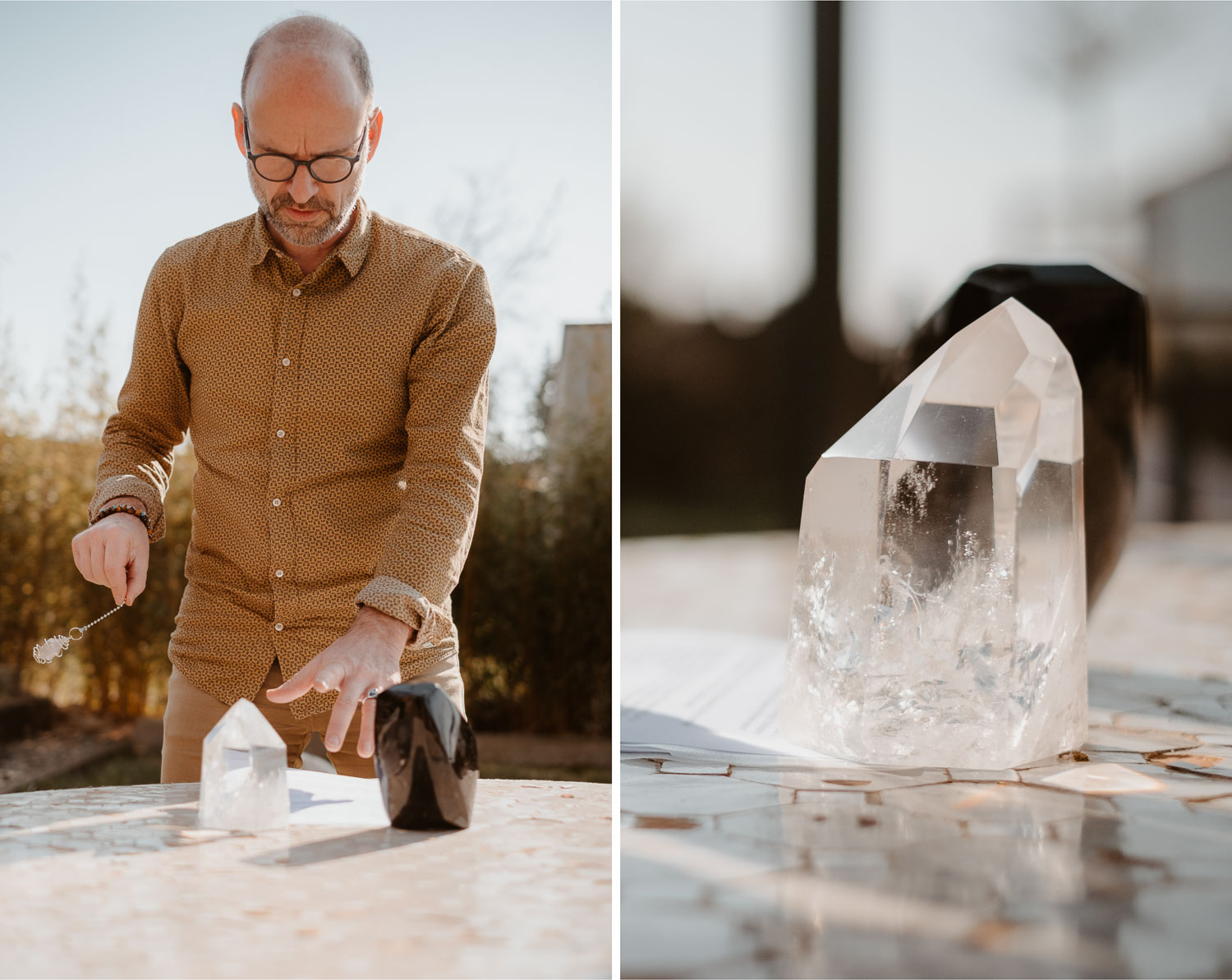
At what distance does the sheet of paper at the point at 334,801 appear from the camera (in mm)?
778

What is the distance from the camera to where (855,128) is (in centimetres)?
315

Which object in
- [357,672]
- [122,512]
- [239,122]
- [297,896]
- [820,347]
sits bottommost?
[297,896]

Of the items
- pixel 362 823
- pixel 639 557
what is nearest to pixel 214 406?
pixel 362 823

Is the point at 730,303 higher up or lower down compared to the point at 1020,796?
higher up

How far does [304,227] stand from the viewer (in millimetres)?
1153

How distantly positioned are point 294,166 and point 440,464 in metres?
0.36

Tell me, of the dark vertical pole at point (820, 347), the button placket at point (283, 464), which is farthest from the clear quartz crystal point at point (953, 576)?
the dark vertical pole at point (820, 347)

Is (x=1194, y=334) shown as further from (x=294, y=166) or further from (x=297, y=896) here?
(x=297, y=896)

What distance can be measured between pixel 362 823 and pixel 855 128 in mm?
2884

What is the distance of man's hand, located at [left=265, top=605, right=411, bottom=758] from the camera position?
2.51 feet

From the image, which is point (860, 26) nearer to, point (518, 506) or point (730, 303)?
point (730, 303)

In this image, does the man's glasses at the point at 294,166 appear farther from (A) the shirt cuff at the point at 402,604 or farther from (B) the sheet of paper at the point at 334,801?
(B) the sheet of paper at the point at 334,801

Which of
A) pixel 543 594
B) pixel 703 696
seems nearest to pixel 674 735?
pixel 703 696

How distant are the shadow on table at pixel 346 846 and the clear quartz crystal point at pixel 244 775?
0.05 m
